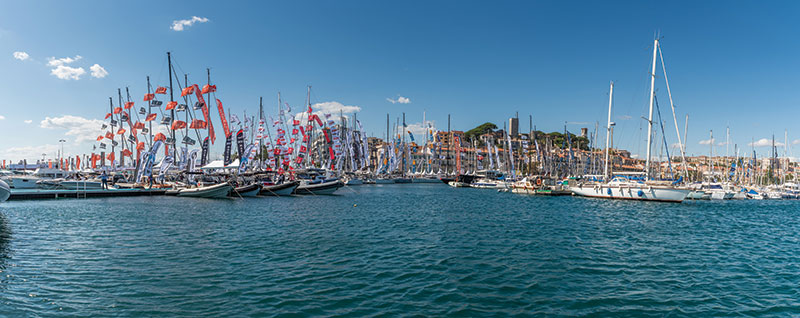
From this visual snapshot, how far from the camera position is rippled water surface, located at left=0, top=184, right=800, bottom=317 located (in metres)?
10.3

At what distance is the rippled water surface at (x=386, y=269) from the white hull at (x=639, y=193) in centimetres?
1765

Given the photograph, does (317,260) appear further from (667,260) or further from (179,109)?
(179,109)

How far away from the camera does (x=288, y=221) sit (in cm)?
2662

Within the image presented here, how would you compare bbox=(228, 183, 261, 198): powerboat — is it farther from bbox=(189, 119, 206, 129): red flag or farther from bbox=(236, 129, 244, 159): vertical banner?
bbox=(189, 119, 206, 129): red flag

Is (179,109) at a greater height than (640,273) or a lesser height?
greater

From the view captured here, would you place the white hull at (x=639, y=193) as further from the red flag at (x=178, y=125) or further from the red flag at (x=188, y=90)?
the red flag at (x=188, y=90)

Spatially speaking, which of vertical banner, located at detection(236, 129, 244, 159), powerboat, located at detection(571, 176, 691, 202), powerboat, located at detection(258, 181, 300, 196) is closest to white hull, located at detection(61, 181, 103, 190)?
vertical banner, located at detection(236, 129, 244, 159)

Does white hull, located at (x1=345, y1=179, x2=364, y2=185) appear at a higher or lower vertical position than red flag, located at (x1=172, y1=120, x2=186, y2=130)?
lower

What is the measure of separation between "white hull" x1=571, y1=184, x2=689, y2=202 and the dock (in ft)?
171

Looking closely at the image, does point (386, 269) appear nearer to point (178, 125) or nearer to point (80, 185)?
point (178, 125)

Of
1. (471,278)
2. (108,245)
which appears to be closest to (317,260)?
(471,278)

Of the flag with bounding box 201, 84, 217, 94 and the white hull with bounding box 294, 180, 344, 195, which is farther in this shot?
the white hull with bounding box 294, 180, 344, 195

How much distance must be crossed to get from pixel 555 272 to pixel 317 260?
8.32 metres

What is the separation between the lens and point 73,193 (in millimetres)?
43844
